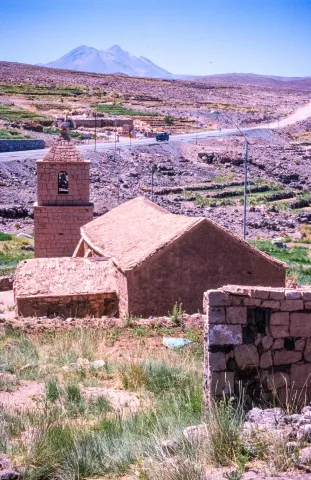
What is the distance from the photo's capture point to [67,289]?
16.3 metres

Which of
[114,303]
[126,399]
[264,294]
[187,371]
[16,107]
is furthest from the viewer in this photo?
[16,107]

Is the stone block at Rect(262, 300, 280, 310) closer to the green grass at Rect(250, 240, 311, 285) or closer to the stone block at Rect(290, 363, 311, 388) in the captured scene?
the stone block at Rect(290, 363, 311, 388)

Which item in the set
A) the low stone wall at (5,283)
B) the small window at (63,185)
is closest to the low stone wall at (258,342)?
the low stone wall at (5,283)

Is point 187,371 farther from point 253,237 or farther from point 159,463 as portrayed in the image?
point 253,237

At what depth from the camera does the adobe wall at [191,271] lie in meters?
15.6

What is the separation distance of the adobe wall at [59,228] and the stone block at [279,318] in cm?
1590

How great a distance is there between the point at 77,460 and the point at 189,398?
7.38ft

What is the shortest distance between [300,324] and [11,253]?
2604 centimetres

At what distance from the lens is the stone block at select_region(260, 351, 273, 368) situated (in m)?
7.56

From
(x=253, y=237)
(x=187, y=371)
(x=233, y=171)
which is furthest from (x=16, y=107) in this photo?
(x=187, y=371)

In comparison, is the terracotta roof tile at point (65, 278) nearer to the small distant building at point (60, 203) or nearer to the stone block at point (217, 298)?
the small distant building at point (60, 203)

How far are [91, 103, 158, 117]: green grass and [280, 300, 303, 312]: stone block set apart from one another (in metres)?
78.7

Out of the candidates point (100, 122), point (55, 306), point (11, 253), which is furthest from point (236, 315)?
point (100, 122)

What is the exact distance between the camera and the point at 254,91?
158 m
